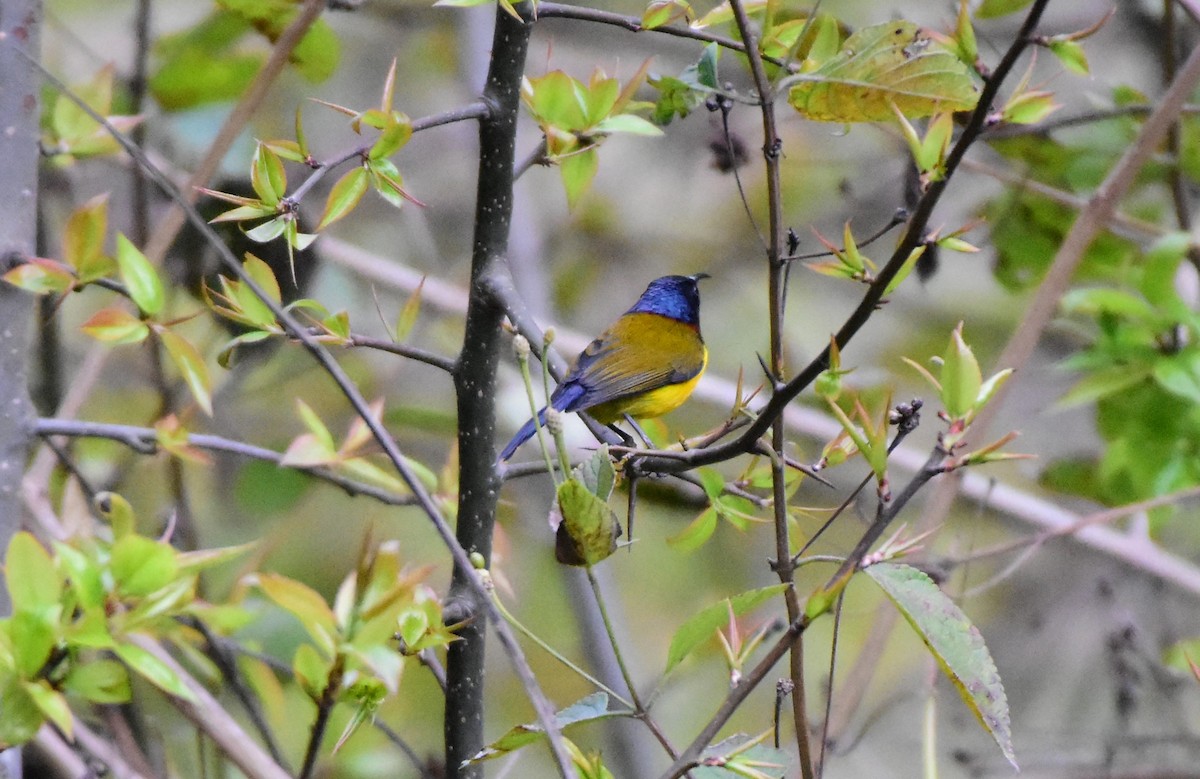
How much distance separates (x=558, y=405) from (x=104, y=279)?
769 mm

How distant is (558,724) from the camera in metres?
0.70

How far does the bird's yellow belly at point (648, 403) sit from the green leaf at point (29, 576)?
107 centimetres

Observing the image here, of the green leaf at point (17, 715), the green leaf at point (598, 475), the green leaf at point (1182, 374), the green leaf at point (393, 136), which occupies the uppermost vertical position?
the green leaf at point (393, 136)

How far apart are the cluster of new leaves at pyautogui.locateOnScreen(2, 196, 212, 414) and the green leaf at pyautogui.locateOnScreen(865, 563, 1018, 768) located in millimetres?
589

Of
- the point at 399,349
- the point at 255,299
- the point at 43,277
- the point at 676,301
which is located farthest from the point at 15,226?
the point at 676,301

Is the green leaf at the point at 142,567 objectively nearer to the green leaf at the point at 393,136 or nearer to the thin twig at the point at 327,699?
the thin twig at the point at 327,699

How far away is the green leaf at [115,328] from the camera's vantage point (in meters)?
0.93

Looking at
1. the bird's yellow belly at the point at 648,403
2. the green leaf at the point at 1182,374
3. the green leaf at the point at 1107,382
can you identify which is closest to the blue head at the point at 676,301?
the bird's yellow belly at the point at 648,403

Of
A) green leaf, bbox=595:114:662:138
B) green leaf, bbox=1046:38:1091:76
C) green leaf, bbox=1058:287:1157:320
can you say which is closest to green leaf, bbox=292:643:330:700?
green leaf, bbox=595:114:662:138

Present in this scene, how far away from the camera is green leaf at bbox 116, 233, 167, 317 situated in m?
0.94

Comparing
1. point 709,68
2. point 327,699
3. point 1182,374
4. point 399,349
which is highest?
point 709,68

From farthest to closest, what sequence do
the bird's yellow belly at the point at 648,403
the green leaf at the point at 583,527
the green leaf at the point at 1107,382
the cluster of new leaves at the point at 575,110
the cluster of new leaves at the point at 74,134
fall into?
the bird's yellow belly at the point at 648,403 < the green leaf at the point at 1107,382 < the cluster of new leaves at the point at 74,134 < the cluster of new leaves at the point at 575,110 < the green leaf at the point at 583,527

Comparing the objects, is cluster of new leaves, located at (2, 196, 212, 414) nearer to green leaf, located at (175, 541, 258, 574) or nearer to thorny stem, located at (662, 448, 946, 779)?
green leaf, located at (175, 541, 258, 574)

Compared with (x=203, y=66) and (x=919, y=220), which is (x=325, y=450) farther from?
(x=203, y=66)
